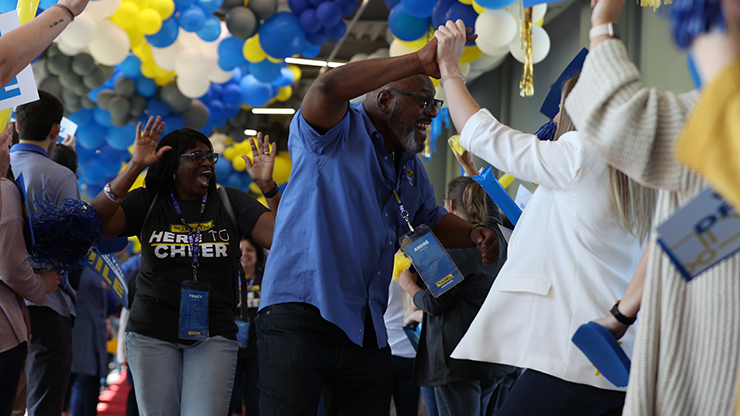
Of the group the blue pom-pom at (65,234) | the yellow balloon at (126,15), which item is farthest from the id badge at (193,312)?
the yellow balloon at (126,15)

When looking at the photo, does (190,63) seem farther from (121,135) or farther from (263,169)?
(263,169)

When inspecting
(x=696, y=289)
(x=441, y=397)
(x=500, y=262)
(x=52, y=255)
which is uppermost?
(x=696, y=289)

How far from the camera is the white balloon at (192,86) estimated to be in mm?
6156

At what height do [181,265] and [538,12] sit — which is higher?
[538,12]

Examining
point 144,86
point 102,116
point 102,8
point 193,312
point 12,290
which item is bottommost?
point 193,312

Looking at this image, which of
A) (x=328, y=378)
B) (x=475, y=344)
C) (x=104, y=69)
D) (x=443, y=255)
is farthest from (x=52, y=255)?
(x=104, y=69)

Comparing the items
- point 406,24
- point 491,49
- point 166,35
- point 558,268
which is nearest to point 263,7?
point 166,35

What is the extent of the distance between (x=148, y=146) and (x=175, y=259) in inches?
19.9

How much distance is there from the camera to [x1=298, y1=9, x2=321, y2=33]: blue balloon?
5340 millimetres

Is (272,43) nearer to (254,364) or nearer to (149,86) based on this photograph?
(149,86)

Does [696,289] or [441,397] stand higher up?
[696,289]

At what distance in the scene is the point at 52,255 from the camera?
2.43 metres

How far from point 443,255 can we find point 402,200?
0.25 metres

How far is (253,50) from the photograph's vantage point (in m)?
5.80
